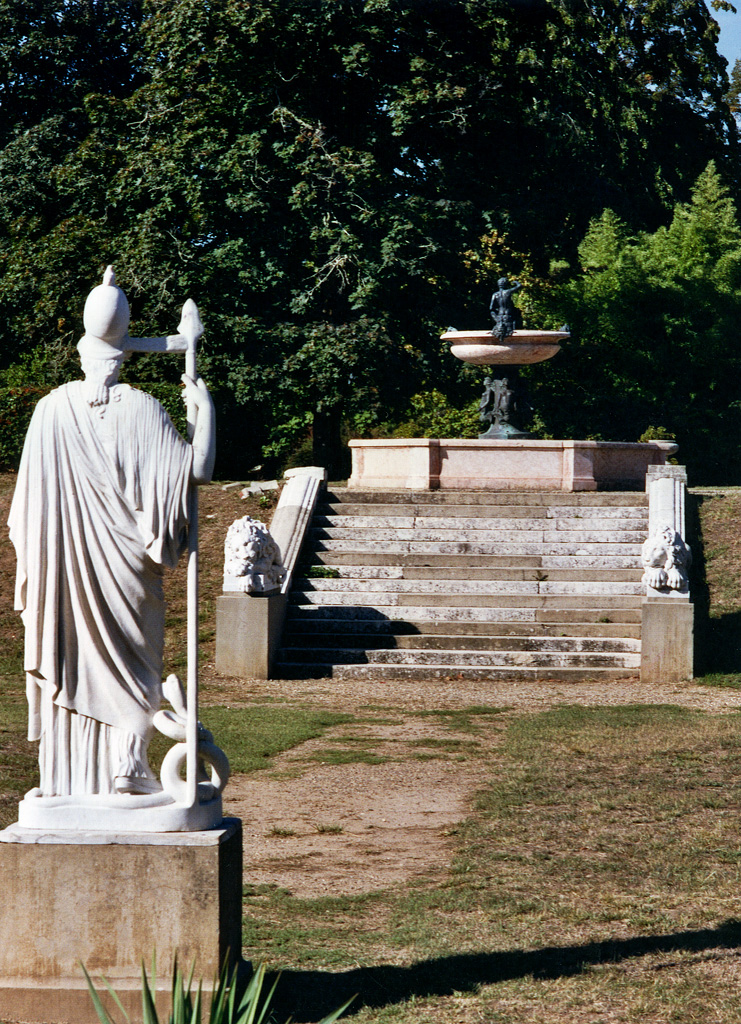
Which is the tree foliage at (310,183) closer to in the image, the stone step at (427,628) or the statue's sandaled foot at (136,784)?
the stone step at (427,628)

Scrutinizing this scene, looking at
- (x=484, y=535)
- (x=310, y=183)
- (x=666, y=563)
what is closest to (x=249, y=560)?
(x=484, y=535)

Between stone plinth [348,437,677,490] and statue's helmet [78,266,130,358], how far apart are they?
12.5 m

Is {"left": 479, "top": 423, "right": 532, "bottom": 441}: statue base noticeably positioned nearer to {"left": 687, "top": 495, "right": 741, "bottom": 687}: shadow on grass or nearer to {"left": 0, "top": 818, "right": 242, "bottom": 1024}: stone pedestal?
{"left": 687, "top": 495, "right": 741, "bottom": 687}: shadow on grass

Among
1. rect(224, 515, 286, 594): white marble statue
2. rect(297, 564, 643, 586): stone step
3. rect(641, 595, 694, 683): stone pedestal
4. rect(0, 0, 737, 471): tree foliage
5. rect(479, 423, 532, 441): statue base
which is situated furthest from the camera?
rect(0, 0, 737, 471): tree foliage

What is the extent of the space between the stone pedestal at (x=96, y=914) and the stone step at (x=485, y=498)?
1206cm

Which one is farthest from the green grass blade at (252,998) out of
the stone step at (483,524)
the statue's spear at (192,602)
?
the stone step at (483,524)

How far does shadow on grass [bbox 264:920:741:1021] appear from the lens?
15.5ft

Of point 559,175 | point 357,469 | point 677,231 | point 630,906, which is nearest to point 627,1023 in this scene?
point 630,906

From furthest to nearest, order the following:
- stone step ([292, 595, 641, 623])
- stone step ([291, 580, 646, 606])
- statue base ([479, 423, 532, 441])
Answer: statue base ([479, 423, 532, 441]) → stone step ([291, 580, 646, 606]) → stone step ([292, 595, 641, 623])

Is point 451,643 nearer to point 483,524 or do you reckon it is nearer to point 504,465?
point 483,524

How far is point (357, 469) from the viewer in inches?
725

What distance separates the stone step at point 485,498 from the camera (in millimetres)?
16219

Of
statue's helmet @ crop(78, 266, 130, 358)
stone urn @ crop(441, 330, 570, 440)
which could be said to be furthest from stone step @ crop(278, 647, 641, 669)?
statue's helmet @ crop(78, 266, 130, 358)

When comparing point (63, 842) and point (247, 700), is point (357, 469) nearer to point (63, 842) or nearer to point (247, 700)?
point (247, 700)
